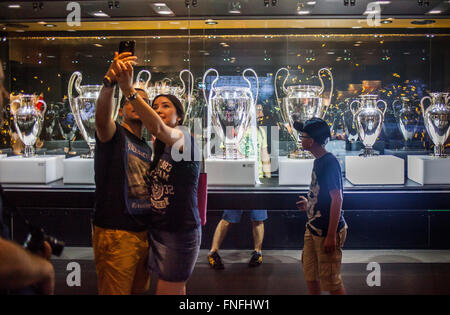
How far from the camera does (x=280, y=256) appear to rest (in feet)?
10.1

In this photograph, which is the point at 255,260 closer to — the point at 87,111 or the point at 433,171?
the point at 433,171

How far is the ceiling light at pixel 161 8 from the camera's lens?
2.60 metres

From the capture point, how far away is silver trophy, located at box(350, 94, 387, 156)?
2.58 metres

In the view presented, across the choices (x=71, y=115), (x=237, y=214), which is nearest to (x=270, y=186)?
(x=237, y=214)

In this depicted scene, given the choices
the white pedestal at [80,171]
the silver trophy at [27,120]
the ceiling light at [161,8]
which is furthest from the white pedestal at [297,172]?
the silver trophy at [27,120]

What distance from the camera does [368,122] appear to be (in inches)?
102

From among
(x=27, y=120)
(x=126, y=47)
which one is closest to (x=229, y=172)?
(x=126, y=47)

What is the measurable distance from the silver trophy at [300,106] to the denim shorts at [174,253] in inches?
39.4

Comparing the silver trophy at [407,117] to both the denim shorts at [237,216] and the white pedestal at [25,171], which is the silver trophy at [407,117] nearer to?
the denim shorts at [237,216]

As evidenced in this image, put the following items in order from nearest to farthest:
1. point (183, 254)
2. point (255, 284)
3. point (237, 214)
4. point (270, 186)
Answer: point (183, 254) → point (270, 186) → point (255, 284) → point (237, 214)

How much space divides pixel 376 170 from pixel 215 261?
1.17 metres

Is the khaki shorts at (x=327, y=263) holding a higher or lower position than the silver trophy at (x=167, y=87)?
lower
